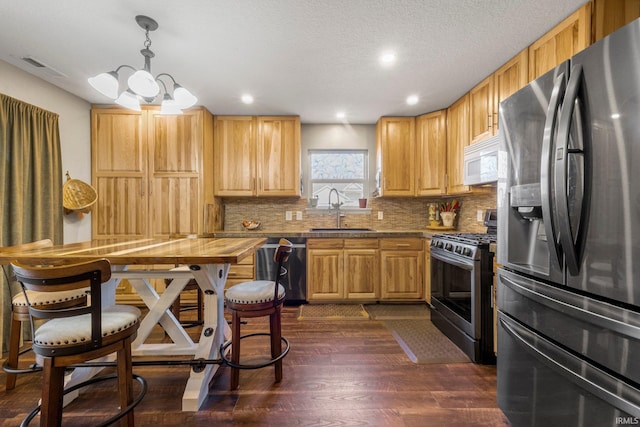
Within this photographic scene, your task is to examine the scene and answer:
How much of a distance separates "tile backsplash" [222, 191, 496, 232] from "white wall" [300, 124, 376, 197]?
0.53 m

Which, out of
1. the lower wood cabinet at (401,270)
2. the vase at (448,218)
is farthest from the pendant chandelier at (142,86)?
the vase at (448,218)

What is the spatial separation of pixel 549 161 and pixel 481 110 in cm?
197

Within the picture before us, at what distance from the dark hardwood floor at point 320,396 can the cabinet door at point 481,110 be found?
2041mm

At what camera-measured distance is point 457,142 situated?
314 centimetres

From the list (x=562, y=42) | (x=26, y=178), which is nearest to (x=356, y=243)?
(x=562, y=42)

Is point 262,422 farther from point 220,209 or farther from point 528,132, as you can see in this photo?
point 220,209

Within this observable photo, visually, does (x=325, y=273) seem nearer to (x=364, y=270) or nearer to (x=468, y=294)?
(x=364, y=270)

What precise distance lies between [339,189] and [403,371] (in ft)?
8.37

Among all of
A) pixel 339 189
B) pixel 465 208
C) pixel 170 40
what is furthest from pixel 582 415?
pixel 339 189

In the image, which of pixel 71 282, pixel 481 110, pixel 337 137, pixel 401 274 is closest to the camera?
pixel 71 282

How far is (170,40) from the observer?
2.04 metres

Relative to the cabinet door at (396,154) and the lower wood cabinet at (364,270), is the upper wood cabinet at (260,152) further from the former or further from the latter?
the cabinet door at (396,154)

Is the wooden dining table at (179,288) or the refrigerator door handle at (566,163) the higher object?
the refrigerator door handle at (566,163)

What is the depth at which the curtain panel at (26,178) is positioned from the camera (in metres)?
2.30
